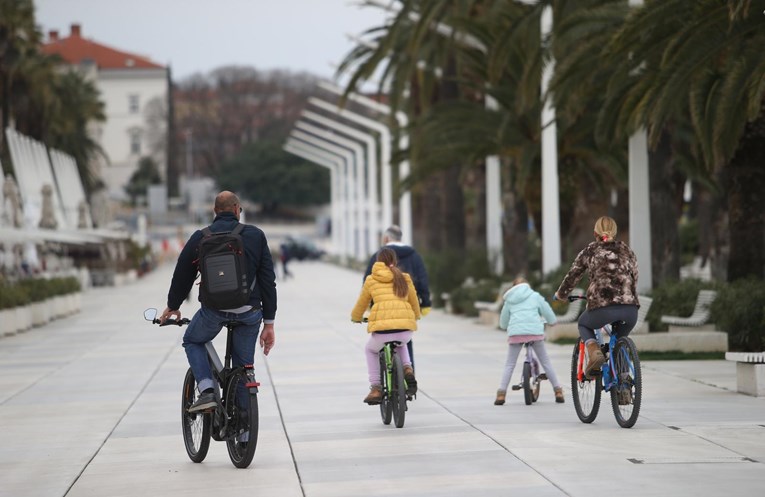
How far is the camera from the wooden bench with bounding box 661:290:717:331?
64.2 feet

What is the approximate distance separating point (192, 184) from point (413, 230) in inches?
3097

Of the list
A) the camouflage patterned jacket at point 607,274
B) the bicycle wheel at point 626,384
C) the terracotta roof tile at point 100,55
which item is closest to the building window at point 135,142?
the terracotta roof tile at point 100,55

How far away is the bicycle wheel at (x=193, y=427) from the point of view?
9844 mm

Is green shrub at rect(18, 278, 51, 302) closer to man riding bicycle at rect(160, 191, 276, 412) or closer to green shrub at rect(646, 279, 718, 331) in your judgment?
green shrub at rect(646, 279, 718, 331)

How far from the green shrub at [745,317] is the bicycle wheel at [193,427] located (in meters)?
8.62

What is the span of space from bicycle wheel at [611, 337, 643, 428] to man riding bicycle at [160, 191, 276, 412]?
9.23ft

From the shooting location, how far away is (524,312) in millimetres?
13492

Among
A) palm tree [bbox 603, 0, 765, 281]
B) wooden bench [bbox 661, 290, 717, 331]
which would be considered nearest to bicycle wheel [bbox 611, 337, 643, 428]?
palm tree [bbox 603, 0, 765, 281]

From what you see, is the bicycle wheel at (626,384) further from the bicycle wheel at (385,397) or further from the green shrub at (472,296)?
the green shrub at (472,296)

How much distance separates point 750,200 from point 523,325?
24.6 feet

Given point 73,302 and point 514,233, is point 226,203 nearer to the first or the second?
point 514,233

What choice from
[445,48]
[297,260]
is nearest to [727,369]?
[445,48]

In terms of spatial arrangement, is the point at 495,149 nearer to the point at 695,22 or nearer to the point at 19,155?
the point at 695,22

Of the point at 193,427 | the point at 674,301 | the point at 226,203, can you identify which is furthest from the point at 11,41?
the point at 226,203
